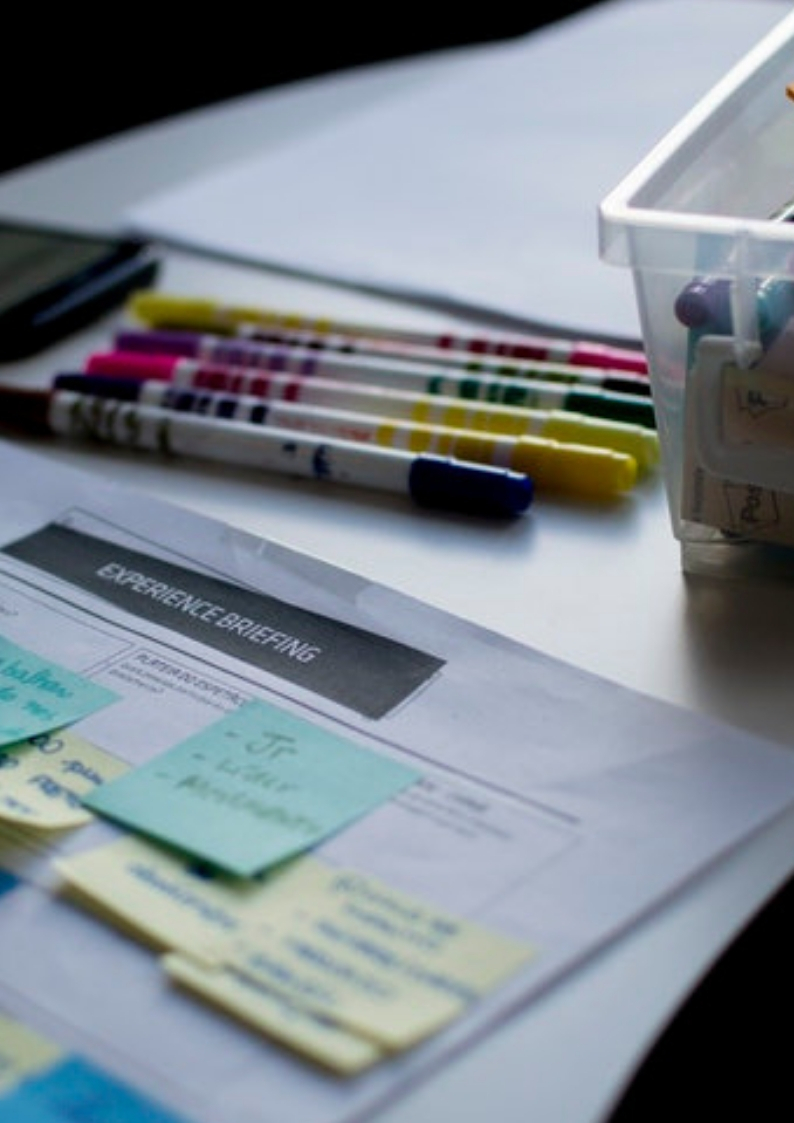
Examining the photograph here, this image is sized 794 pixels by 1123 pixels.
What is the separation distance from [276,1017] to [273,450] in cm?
35

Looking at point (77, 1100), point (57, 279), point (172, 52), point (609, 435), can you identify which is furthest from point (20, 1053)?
point (172, 52)

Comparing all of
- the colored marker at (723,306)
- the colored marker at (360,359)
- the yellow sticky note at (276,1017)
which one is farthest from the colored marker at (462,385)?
the yellow sticky note at (276,1017)

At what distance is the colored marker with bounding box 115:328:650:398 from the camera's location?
2.60 feet

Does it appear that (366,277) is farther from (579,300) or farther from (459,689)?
(459,689)

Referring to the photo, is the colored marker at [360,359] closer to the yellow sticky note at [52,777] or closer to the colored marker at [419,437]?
the colored marker at [419,437]

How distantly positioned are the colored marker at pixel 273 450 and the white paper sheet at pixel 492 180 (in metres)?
0.15

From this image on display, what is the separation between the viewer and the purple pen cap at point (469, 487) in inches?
28.5

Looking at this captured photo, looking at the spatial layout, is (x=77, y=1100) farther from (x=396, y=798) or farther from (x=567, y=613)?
(x=567, y=613)

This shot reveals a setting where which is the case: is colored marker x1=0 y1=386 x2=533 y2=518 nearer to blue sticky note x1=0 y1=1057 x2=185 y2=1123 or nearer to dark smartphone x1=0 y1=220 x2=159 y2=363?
dark smartphone x1=0 y1=220 x2=159 y2=363

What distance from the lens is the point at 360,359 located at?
32.5 inches

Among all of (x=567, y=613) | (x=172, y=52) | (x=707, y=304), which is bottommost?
(x=172, y=52)

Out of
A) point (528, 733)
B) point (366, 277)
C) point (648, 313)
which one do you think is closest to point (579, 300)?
point (366, 277)

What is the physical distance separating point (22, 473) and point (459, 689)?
255 mm

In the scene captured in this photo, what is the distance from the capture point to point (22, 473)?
0.78 metres
